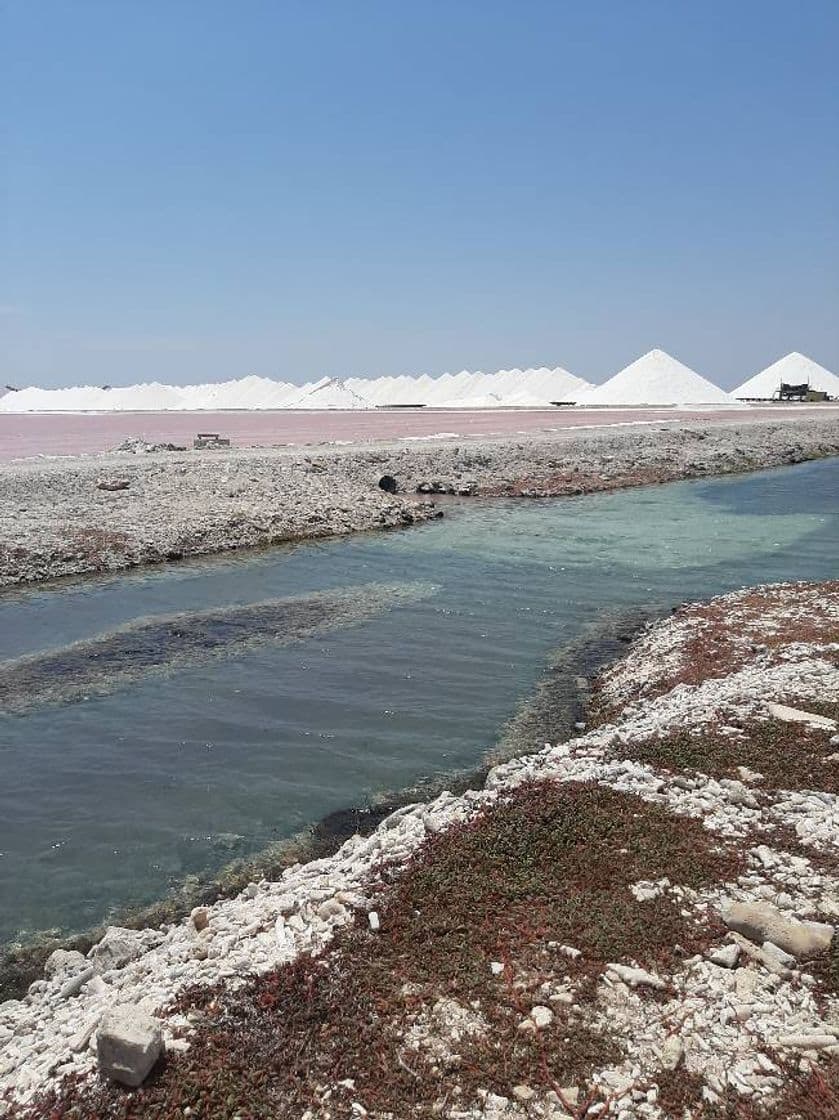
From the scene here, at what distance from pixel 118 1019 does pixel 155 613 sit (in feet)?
49.2

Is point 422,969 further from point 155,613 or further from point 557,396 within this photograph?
point 557,396

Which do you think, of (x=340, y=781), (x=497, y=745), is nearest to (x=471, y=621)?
(x=497, y=745)

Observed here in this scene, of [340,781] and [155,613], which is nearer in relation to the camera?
[340,781]

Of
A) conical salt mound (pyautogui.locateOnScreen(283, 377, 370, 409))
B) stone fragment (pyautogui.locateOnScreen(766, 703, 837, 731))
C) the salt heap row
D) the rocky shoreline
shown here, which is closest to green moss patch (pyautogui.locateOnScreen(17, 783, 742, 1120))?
stone fragment (pyautogui.locateOnScreen(766, 703, 837, 731))

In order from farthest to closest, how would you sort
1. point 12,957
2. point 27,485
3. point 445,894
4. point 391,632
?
point 27,485, point 391,632, point 12,957, point 445,894

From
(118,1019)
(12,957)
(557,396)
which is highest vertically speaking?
(557,396)

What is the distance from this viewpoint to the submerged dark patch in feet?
48.4

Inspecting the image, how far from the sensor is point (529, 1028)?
17.1ft

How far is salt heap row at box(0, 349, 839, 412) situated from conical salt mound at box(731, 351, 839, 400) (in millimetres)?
170

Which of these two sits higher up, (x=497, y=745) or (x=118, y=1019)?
(x=118, y=1019)

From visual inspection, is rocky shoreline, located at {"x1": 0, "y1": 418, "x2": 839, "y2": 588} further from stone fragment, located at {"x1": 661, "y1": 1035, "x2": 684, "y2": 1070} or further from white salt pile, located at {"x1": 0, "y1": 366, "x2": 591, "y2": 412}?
white salt pile, located at {"x1": 0, "y1": 366, "x2": 591, "y2": 412}

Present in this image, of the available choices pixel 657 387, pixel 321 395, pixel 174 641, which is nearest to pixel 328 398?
pixel 321 395

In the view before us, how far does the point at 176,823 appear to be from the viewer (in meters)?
10.1

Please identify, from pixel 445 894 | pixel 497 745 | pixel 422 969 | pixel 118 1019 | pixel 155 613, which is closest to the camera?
pixel 118 1019
